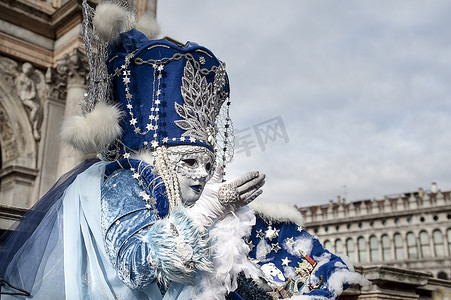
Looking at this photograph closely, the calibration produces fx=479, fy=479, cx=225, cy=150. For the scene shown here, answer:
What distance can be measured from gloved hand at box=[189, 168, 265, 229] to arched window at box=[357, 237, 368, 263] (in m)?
47.7

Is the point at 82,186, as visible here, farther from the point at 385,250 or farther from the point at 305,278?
the point at 385,250

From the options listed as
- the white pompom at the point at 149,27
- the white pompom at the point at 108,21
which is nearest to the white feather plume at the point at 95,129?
the white pompom at the point at 108,21

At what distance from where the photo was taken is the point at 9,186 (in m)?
7.06

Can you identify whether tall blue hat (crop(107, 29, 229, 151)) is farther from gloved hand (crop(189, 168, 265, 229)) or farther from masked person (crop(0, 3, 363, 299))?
gloved hand (crop(189, 168, 265, 229))

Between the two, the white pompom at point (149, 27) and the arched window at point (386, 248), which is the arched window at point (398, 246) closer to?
the arched window at point (386, 248)

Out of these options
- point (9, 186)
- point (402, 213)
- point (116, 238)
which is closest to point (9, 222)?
point (116, 238)

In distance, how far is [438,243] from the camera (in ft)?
144

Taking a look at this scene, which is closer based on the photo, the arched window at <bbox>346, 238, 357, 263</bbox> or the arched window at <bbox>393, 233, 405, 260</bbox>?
the arched window at <bbox>393, 233, 405, 260</bbox>

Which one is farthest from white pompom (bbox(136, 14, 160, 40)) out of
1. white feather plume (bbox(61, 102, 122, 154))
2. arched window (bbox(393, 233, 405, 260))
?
arched window (bbox(393, 233, 405, 260))

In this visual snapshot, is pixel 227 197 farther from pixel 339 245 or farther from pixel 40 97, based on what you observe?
pixel 339 245

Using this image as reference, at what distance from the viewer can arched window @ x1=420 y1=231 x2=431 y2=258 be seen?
43.8 m

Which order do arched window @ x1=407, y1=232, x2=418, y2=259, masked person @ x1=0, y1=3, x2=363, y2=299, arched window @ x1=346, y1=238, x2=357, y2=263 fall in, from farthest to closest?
1. arched window @ x1=346, y1=238, x2=357, y2=263
2. arched window @ x1=407, y1=232, x2=418, y2=259
3. masked person @ x1=0, y1=3, x2=363, y2=299

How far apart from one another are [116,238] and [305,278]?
1096 mm

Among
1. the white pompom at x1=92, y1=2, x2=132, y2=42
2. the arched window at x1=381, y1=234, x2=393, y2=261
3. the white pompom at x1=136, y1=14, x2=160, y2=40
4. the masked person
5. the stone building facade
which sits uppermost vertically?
the arched window at x1=381, y1=234, x2=393, y2=261
